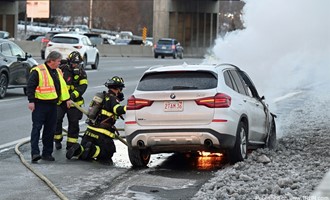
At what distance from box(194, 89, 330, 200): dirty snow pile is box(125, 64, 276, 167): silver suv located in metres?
0.49

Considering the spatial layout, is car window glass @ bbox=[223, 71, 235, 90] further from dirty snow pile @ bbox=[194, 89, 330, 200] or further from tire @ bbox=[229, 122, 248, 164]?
dirty snow pile @ bbox=[194, 89, 330, 200]

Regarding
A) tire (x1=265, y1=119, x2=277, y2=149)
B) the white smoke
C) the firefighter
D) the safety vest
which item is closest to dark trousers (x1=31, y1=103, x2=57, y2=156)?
the safety vest

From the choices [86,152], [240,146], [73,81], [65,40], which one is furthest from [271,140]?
[65,40]

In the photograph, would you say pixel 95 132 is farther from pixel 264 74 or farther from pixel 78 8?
pixel 78 8

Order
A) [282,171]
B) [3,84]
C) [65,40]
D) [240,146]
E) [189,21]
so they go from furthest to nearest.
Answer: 1. [189,21]
2. [65,40]
3. [3,84]
4. [240,146]
5. [282,171]

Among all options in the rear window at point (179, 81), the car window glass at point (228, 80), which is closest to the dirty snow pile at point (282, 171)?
the car window glass at point (228, 80)

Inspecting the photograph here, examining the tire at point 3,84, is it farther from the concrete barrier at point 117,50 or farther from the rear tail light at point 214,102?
the concrete barrier at point 117,50

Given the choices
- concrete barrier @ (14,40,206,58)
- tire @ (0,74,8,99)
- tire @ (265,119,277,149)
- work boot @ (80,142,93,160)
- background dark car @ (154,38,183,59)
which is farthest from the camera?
background dark car @ (154,38,183,59)

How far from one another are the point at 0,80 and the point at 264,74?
7.83m

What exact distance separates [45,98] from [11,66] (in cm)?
1018

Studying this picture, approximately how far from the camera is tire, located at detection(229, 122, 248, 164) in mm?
10641

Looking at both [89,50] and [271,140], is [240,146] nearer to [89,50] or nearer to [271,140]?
[271,140]

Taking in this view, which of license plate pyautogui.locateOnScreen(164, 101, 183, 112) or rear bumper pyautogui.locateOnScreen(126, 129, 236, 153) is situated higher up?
license plate pyautogui.locateOnScreen(164, 101, 183, 112)

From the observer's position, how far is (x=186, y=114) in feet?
34.0
